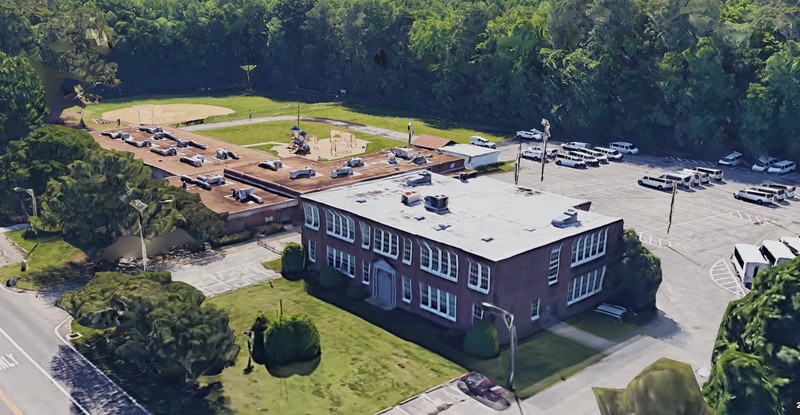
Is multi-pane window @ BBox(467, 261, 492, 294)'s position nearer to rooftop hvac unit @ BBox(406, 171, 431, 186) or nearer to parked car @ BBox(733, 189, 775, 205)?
rooftop hvac unit @ BBox(406, 171, 431, 186)

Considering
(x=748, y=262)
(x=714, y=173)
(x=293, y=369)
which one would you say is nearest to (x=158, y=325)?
(x=293, y=369)

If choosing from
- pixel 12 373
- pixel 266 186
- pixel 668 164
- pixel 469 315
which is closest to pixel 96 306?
pixel 12 373

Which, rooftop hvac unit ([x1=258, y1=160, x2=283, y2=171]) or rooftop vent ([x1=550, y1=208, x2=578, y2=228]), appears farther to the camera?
rooftop hvac unit ([x1=258, y1=160, x2=283, y2=171])

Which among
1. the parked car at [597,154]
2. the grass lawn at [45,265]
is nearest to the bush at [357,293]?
the grass lawn at [45,265]

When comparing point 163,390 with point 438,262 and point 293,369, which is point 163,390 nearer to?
point 293,369

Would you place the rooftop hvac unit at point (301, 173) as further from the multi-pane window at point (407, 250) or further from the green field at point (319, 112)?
the green field at point (319, 112)

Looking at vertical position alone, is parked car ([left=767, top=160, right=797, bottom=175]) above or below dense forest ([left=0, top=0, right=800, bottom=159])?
below

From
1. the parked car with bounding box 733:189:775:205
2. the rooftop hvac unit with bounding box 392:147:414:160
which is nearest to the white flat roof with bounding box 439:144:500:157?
the rooftop hvac unit with bounding box 392:147:414:160

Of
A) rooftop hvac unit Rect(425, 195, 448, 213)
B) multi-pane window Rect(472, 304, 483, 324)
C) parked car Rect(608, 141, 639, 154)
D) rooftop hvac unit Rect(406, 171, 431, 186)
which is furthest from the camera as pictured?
parked car Rect(608, 141, 639, 154)
